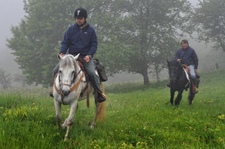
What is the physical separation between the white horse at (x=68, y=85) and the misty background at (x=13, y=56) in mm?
19502

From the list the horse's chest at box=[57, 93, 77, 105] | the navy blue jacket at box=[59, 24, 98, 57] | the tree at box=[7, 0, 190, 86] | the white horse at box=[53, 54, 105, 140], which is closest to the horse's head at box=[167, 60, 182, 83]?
the navy blue jacket at box=[59, 24, 98, 57]

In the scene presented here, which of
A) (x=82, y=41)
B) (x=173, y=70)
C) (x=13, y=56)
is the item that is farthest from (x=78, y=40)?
(x=13, y=56)

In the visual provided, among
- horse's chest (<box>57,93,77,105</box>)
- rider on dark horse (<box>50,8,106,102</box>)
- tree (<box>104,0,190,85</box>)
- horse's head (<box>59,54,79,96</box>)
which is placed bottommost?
horse's chest (<box>57,93,77,105</box>)

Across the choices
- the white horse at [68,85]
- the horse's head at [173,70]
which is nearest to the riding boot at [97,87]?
the white horse at [68,85]

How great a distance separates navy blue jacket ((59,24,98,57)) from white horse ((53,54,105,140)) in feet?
2.94

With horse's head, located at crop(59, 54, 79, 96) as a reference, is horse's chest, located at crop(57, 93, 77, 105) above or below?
below

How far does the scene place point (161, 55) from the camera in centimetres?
2339

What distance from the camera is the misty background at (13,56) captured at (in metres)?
44.2

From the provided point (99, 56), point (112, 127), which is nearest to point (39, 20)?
point (99, 56)

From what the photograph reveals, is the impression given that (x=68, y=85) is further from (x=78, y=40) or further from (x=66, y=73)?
(x=78, y=40)

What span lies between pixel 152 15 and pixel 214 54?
3275 cm

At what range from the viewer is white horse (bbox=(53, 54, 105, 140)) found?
4062mm

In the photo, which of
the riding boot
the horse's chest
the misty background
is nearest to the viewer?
the horse's chest

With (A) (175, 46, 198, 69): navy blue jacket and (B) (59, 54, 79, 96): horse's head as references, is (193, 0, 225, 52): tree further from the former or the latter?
(B) (59, 54, 79, 96): horse's head
